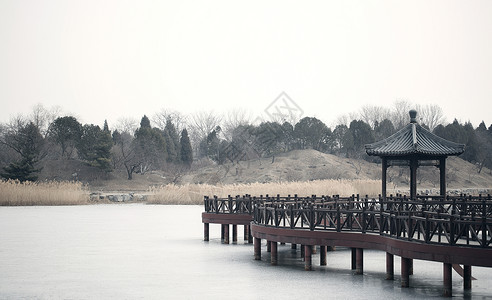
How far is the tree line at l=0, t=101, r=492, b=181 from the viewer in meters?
89.3

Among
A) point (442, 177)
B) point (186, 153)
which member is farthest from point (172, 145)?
point (442, 177)

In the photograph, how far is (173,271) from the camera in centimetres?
2625

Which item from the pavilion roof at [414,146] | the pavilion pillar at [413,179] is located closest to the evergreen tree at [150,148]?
the pavilion roof at [414,146]

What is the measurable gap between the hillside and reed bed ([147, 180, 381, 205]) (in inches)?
942

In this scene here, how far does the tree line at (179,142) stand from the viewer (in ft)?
293

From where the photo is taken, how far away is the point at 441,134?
98750mm

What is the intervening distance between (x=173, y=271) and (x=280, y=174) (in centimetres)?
6302

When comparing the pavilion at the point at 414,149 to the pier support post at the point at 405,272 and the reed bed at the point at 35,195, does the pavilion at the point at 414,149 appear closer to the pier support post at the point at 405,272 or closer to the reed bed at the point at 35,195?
the pier support post at the point at 405,272

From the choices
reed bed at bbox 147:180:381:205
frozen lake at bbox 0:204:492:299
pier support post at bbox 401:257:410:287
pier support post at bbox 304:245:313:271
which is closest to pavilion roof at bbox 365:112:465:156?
frozen lake at bbox 0:204:492:299

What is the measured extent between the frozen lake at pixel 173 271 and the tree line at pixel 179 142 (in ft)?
156

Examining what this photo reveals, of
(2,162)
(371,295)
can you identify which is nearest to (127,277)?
(371,295)

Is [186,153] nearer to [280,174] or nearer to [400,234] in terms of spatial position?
[280,174]

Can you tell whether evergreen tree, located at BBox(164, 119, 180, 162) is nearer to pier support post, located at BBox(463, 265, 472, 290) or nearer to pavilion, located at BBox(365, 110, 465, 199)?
pavilion, located at BBox(365, 110, 465, 199)

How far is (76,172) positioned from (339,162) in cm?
3348
